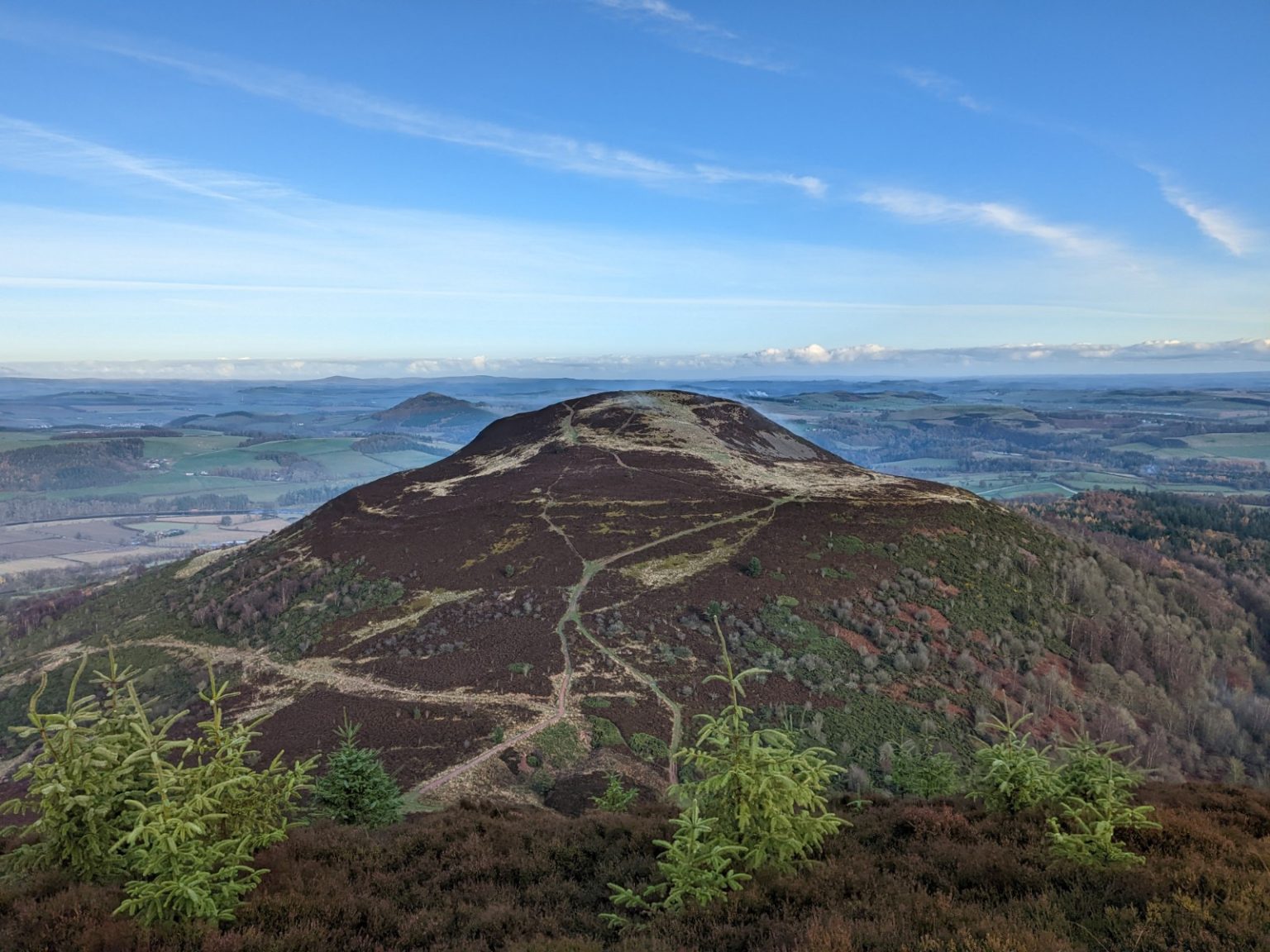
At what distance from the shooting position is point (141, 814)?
9680mm

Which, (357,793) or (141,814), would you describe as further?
(357,793)

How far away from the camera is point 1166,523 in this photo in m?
110

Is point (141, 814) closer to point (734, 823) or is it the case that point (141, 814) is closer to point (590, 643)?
point (734, 823)

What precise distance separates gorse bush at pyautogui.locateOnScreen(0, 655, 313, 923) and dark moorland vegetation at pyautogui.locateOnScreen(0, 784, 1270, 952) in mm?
398

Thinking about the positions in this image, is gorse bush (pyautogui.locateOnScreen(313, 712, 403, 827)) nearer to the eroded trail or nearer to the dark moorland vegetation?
the dark moorland vegetation

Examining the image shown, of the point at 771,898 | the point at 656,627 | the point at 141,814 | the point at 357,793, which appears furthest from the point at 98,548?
the point at 771,898

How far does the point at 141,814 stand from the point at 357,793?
11.8 m

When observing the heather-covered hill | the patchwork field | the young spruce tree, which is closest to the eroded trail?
the heather-covered hill

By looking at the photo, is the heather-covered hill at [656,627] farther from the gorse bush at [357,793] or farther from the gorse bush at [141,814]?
the gorse bush at [141,814]

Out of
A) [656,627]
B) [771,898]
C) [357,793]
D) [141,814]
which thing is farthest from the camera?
[656,627]

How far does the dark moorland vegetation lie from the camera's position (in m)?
9.80

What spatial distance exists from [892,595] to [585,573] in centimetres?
2450

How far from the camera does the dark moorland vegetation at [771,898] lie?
9.80 m

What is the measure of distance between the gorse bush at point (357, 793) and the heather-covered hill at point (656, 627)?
7.93m
